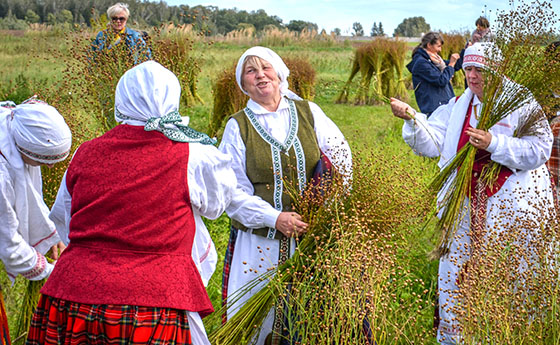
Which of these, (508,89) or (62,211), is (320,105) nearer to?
(508,89)

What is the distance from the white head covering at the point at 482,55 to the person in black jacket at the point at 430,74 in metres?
3.38

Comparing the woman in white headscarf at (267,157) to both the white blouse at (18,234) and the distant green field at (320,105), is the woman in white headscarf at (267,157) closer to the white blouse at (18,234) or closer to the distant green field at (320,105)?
the distant green field at (320,105)

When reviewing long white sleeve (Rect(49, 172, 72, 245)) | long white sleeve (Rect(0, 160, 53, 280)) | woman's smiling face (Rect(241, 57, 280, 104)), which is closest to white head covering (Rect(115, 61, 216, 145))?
long white sleeve (Rect(49, 172, 72, 245))

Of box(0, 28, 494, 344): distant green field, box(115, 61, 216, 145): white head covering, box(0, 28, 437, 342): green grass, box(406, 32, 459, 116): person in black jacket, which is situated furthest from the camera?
box(406, 32, 459, 116): person in black jacket

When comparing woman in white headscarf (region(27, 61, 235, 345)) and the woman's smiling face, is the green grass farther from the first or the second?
woman in white headscarf (region(27, 61, 235, 345))

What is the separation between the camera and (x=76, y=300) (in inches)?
89.4

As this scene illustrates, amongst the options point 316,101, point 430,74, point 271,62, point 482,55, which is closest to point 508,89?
point 482,55

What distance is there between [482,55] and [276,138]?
4.13ft

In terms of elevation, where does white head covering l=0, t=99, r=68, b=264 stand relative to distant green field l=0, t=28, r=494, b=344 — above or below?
above

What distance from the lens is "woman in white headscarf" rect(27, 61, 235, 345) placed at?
226 cm

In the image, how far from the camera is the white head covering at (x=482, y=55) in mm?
3281

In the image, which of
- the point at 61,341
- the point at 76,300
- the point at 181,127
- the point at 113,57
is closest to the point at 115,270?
the point at 76,300

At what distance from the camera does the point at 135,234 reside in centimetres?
227

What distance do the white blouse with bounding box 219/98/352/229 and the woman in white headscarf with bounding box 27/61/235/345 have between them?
2.09ft
